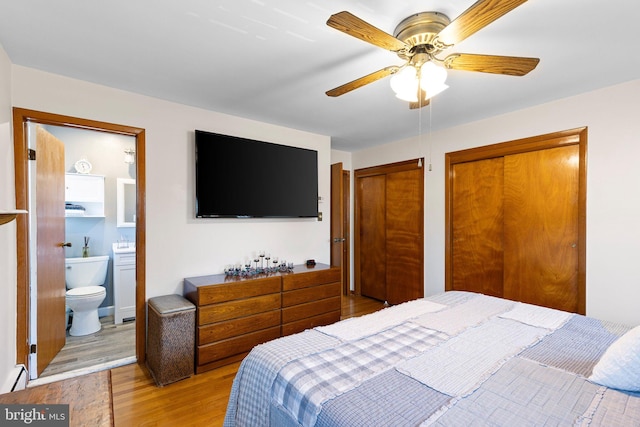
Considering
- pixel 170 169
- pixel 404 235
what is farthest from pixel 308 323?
pixel 170 169

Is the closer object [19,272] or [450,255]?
[19,272]

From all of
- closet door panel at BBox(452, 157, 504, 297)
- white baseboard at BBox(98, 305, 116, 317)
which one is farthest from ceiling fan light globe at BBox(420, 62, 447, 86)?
white baseboard at BBox(98, 305, 116, 317)

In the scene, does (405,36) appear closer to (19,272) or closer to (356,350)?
(356,350)

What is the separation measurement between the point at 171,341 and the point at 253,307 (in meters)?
0.70

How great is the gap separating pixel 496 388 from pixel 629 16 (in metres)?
1.96

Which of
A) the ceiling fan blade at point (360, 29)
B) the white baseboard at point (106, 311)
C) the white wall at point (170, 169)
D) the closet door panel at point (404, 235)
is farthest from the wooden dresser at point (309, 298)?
the white baseboard at point (106, 311)

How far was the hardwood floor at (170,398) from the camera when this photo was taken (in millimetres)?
1906

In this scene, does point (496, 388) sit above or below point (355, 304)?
above

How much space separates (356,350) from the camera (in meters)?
1.36

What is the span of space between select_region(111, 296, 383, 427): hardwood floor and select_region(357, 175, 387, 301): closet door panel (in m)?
2.47

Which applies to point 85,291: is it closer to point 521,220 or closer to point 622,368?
point 622,368

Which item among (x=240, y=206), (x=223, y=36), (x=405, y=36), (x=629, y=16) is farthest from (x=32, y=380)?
(x=629, y=16)

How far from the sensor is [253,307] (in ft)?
8.98

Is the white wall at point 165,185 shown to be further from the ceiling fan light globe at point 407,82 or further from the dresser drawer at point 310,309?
the ceiling fan light globe at point 407,82
